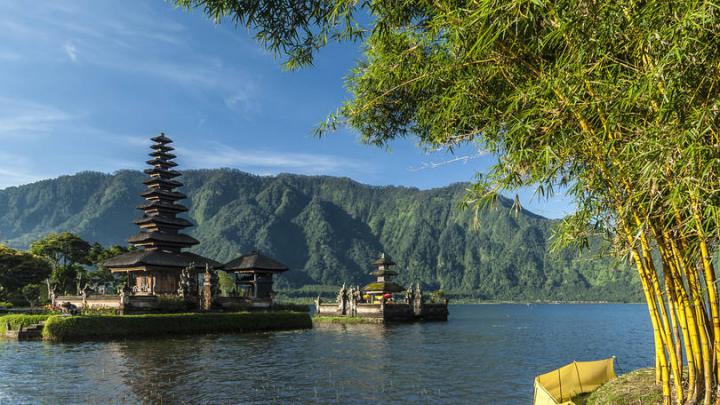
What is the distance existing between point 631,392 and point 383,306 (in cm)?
6144

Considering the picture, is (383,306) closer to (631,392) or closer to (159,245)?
(159,245)

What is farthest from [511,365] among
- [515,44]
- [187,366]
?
[515,44]

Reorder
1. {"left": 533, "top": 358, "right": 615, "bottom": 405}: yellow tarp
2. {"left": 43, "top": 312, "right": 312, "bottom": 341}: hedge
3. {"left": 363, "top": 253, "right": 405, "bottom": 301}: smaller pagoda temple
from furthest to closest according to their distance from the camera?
{"left": 363, "top": 253, "right": 405, "bottom": 301}: smaller pagoda temple, {"left": 43, "top": 312, "right": 312, "bottom": 341}: hedge, {"left": 533, "top": 358, "right": 615, "bottom": 405}: yellow tarp

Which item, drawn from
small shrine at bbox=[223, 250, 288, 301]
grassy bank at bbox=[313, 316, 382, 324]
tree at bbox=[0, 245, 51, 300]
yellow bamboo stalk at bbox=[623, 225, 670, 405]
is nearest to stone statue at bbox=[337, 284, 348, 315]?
grassy bank at bbox=[313, 316, 382, 324]

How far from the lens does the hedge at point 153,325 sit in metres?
35.8

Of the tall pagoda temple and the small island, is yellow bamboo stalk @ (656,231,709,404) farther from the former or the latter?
the tall pagoda temple

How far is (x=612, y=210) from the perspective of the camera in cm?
945

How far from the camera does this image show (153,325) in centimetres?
3944

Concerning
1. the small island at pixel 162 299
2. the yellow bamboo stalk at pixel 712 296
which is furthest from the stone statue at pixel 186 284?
the yellow bamboo stalk at pixel 712 296

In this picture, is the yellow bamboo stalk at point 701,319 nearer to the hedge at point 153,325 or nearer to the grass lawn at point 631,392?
the grass lawn at point 631,392

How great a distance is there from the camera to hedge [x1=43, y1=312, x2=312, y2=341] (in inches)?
1407

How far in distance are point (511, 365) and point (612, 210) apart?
23.4m

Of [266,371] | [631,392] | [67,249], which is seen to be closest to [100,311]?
[266,371]

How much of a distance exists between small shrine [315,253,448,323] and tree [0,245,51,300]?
3696 centimetres
